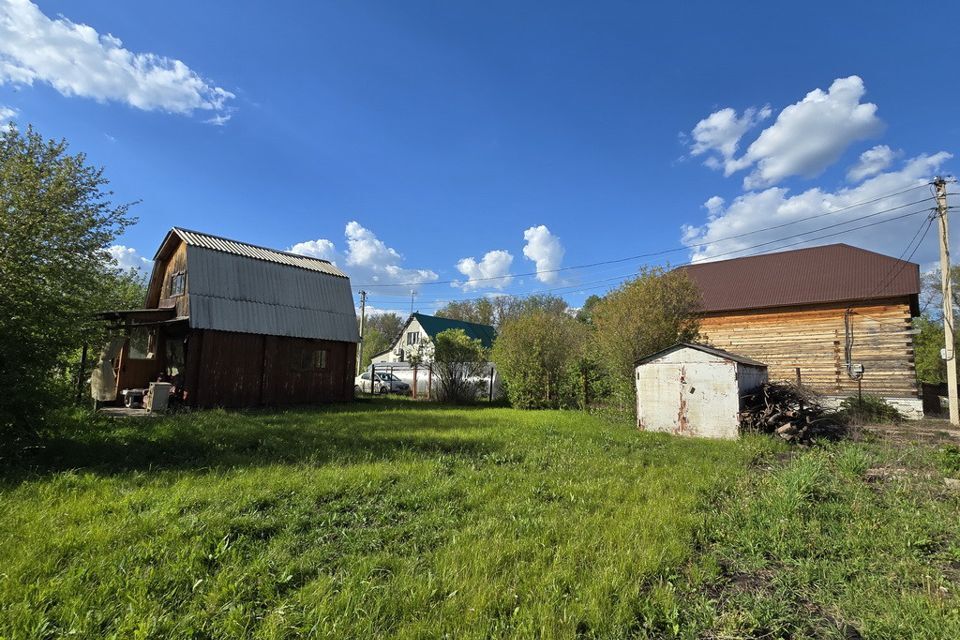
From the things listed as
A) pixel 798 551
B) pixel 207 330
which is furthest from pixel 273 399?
pixel 798 551

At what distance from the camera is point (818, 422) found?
39.3 ft

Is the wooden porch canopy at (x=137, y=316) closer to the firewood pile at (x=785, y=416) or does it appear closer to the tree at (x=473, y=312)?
the firewood pile at (x=785, y=416)

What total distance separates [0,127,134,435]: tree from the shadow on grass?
932 mm

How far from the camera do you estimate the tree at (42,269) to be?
6578mm

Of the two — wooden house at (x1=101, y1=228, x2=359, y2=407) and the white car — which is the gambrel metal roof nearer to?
wooden house at (x1=101, y1=228, x2=359, y2=407)

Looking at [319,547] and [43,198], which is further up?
[43,198]

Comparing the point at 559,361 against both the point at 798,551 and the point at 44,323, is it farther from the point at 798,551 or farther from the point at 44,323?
the point at 44,323

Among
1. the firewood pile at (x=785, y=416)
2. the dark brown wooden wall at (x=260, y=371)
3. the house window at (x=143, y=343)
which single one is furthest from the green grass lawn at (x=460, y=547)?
the house window at (x=143, y=343)

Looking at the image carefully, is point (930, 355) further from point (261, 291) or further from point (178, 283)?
point (178, 283)

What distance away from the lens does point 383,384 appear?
92.1 ft

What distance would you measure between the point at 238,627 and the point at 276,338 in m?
15.4

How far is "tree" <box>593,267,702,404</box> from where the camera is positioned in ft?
47.4

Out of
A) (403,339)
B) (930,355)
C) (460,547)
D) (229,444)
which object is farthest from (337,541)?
(930,355)

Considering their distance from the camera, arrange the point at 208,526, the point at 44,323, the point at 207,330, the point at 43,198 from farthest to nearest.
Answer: the point at 207,330, the point at 43,198, the point at 44,323, the point at 208,526
